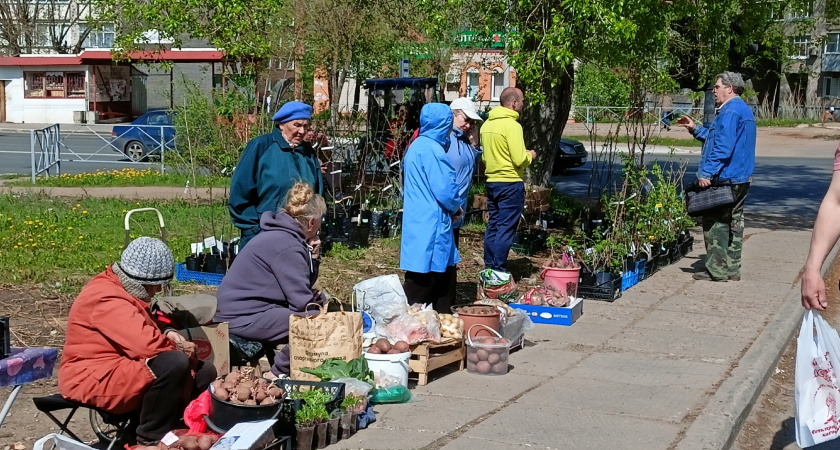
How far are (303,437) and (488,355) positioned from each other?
197 centimetres

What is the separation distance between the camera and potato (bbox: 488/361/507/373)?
6.51 meters

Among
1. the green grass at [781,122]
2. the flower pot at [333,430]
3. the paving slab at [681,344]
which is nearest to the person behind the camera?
the flower pot at [333,430]

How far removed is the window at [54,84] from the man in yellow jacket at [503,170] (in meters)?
39.3

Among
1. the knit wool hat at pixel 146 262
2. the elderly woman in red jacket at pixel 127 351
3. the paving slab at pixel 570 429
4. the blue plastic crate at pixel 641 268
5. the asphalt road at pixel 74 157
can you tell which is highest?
the knit wool hat at pixel 146 262

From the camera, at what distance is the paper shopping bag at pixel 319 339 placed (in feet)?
18.0

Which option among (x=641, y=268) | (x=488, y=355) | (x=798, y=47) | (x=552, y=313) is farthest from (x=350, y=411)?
(x=798, y=47)

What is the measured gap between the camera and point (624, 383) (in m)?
6.38

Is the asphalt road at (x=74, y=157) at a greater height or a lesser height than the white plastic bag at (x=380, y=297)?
lesser

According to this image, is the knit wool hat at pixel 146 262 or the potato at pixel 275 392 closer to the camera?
the knit wool hat at pixel 146 262

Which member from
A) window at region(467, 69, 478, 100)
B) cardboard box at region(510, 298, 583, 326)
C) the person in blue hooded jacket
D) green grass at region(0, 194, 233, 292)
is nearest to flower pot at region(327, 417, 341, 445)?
the person in blue hooded jacket

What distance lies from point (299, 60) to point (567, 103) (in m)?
7.49

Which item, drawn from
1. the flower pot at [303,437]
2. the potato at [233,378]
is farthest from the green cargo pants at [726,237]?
the potato at [233,378]

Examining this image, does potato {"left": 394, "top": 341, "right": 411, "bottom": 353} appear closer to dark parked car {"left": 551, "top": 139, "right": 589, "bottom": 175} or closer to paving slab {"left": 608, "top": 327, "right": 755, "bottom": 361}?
paving slab {"left": 608, "top": 327, "right": 755, "bottom": 361}

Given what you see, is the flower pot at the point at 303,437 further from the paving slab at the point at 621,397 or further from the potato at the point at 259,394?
the paving slab at the point at 621,397
